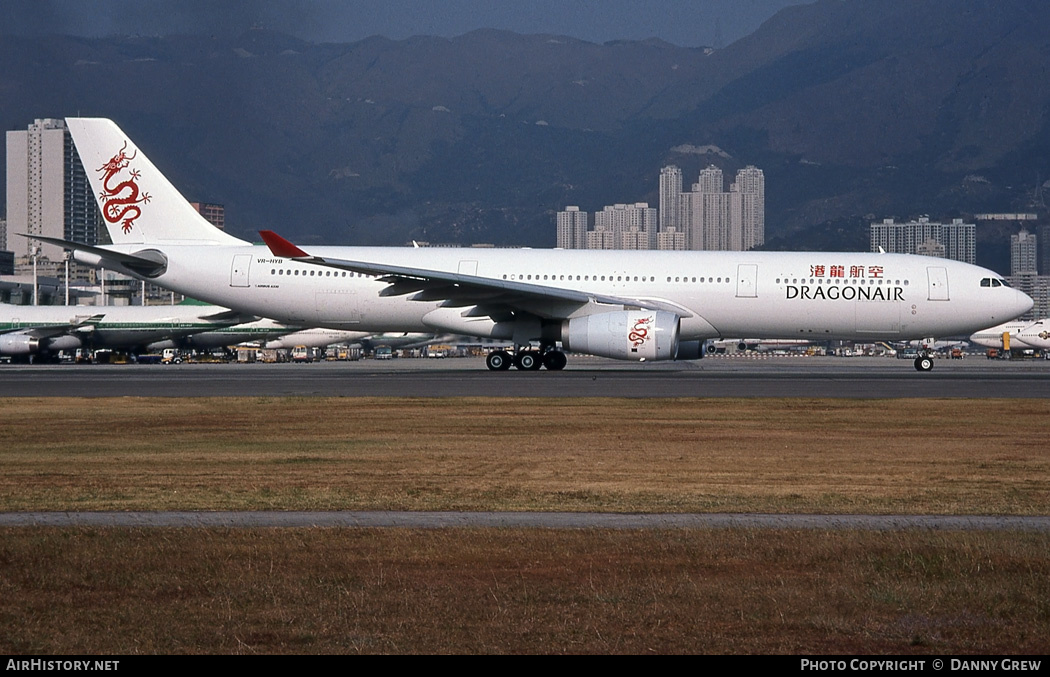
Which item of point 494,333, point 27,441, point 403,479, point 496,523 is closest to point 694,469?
point 403,479

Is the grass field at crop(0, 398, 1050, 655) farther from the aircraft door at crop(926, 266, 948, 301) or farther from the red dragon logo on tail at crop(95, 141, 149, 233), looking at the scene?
the red dragon logo on tail at crop(95, 141, 149, 233)

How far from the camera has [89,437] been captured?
1716 centimetres

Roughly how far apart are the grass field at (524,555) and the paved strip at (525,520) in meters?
0.35

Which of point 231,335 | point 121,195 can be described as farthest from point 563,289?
point 231,335

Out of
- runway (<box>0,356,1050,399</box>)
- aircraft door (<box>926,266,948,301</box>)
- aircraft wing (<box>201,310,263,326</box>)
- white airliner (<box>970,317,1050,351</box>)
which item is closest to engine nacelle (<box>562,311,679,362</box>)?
runway (<box>0,356,1050,399</box>)

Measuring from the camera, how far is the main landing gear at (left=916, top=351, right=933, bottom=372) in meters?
36.6

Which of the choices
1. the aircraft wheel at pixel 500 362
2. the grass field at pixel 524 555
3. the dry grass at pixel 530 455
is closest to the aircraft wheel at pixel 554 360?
the aircraft wheel at pixel 500 362

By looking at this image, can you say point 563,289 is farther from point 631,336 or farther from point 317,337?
point 317,337

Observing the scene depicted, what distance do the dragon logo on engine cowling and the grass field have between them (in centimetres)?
1345

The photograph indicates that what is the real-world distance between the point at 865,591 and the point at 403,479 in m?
6.36

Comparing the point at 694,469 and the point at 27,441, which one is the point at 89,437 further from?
the point at 694,469

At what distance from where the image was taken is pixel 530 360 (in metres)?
34.2

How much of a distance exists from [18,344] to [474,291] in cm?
3478

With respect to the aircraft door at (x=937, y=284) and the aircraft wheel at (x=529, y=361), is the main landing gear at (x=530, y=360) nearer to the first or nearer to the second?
the aircraft wheel at (x=529, y=361)
